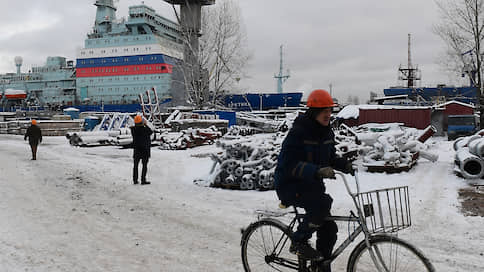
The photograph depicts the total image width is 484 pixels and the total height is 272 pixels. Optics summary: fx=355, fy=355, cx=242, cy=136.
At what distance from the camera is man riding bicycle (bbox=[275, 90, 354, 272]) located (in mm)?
3189

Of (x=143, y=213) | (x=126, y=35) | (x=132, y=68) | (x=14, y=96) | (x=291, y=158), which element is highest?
(x=126, y=35)

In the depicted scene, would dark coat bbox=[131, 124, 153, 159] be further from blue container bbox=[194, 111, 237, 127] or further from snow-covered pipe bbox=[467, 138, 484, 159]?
blue container bbox=[194, 111, 237, 127]

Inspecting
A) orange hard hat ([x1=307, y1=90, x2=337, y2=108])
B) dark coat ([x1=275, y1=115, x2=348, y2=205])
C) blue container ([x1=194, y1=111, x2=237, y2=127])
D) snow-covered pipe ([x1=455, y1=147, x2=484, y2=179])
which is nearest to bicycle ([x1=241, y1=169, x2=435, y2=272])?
dark coat ([x1=275, y1=115, x2=348, y2=205])

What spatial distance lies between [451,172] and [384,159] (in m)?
2.29

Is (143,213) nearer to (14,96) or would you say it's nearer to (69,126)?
(69,126)

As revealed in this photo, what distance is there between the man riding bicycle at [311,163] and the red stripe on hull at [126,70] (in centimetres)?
6107

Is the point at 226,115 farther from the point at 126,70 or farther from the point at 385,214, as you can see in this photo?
the point at 126,70

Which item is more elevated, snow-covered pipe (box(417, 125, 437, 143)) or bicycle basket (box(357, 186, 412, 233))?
snow-covered pipe (box(417, 125, 437, 143))

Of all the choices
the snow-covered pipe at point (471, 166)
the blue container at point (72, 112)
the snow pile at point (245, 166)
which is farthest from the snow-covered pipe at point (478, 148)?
the blue container at point (72, 112)

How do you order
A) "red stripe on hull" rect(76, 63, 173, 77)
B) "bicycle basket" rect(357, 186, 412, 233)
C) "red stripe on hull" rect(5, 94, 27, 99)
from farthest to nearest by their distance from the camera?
"red stripe on hull" rect(5, 94, 27, 99) → "red stripe on hull" rect(76, 63, 173, 77) → "bicycle basket" rect(357, 186, 412, 233)

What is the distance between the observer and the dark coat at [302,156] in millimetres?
3180

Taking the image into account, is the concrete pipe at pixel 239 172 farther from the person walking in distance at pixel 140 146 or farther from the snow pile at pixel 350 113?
the snow pile at pixel 350 113

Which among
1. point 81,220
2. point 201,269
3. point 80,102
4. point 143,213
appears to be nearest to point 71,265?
point 201,269

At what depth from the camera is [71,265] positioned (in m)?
4.55
